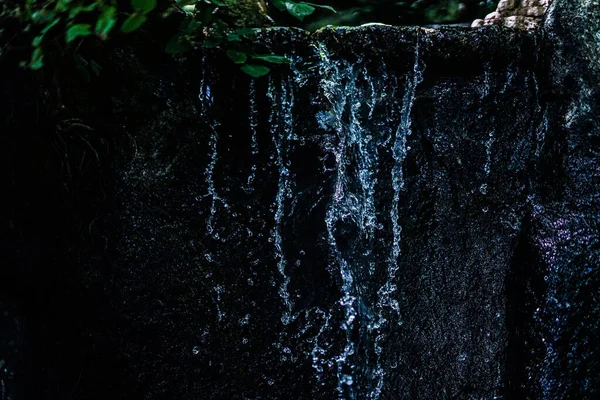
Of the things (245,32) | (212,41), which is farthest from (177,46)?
(245,32)

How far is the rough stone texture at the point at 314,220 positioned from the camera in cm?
174

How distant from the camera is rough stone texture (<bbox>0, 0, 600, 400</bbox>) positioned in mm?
1744

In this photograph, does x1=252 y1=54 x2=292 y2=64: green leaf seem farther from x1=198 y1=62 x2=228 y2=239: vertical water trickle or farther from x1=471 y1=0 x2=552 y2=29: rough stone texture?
x1=471 y1=0 x2=552 y2=29: rough stone texture

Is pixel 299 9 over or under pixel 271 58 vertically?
over

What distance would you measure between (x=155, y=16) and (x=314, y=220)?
0.84 metres

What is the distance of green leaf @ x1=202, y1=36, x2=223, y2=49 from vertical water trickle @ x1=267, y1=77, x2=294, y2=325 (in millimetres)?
215

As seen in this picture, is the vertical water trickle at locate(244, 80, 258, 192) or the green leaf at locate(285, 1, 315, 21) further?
the vertical water trickle at locate(244, 80, 258, 192)

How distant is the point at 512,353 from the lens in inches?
88.2

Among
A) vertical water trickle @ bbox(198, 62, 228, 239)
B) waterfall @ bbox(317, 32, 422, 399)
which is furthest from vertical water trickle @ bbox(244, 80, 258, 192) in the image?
waterfall @ bbox(317, 32, 422, 399)

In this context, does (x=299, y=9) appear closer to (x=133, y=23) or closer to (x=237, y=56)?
(x=237, y=56)

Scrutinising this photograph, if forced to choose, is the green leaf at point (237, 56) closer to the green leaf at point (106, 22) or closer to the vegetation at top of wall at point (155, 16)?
the vegetation at top of wall at point (155, 16)

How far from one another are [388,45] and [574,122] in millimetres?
818

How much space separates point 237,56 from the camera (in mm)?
1651

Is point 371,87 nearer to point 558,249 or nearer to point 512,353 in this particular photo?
point 558,249
